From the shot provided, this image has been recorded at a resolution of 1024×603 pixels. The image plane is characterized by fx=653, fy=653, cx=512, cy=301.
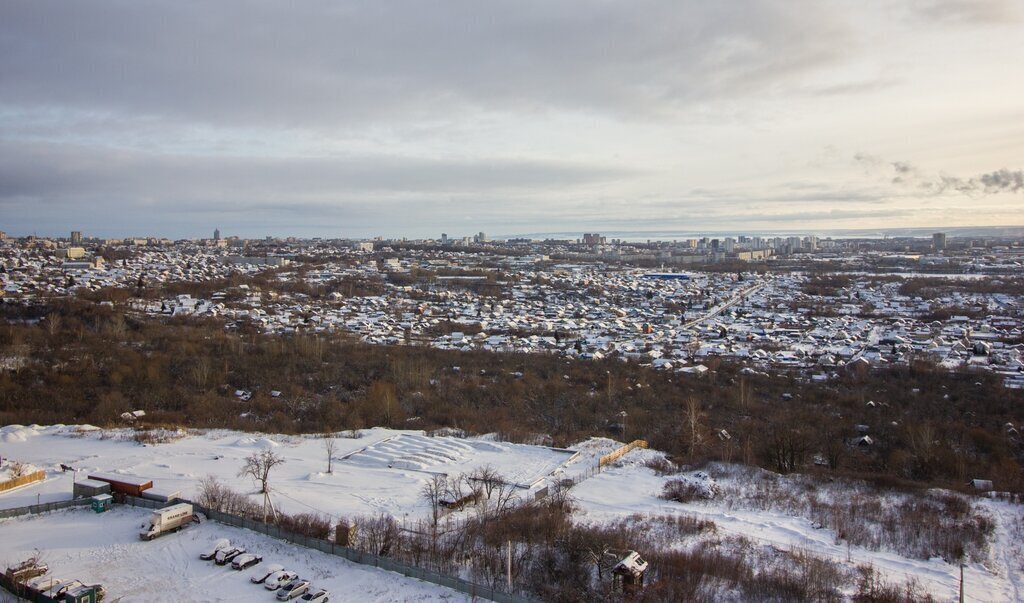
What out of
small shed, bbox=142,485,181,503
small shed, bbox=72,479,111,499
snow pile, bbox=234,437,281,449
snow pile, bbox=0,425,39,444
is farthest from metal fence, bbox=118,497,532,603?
snow pile, bbox=0,425,39,444

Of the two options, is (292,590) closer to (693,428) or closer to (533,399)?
(693,428)

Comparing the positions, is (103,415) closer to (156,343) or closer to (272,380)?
(272,380)

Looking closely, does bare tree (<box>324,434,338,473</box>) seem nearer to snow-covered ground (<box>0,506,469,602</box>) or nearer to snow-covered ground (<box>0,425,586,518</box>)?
snow-covered ground (<box>0,425,586,518</box>)

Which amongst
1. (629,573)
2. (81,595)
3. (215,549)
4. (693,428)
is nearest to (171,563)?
(215,549)

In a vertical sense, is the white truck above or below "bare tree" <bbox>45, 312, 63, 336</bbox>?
below

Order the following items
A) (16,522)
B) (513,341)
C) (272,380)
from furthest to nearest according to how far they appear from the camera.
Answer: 1. (513,341)
2. (272,380)
3. (16,522)

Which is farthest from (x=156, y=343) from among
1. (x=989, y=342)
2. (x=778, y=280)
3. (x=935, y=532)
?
(x=778, y=280)
